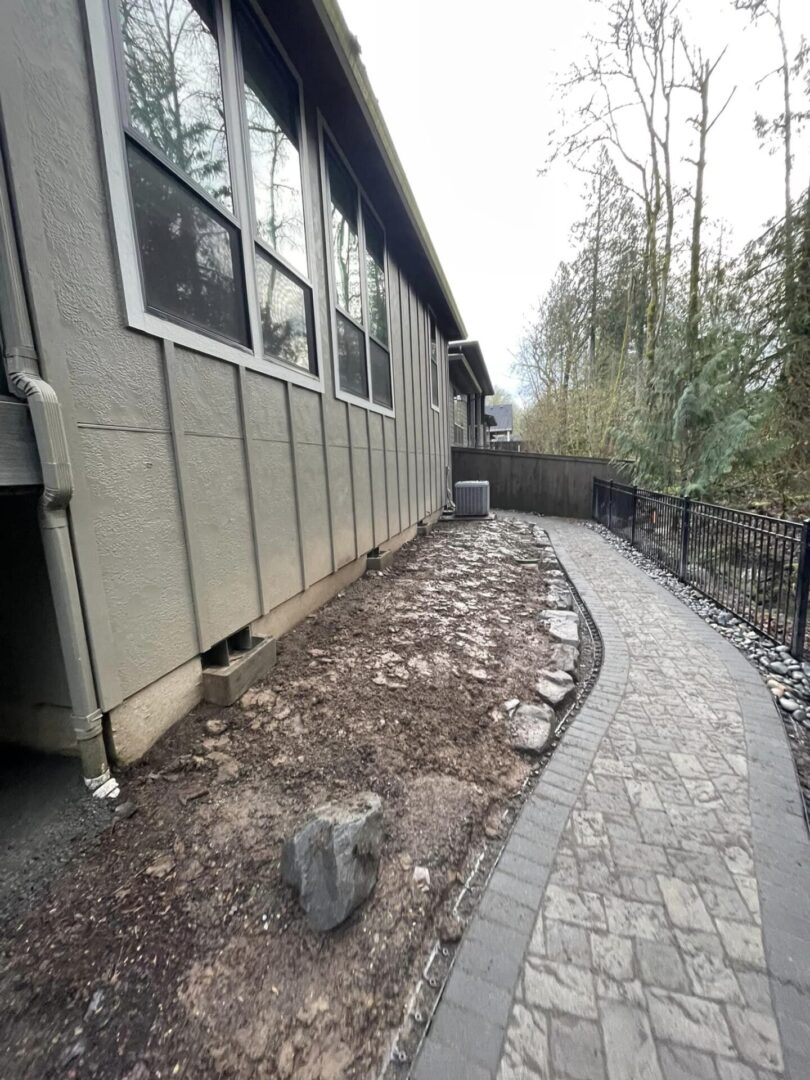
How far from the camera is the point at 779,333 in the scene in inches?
264

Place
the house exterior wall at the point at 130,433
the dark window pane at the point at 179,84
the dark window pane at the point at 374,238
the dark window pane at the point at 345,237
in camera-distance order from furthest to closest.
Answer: the dark window pane at the point at 374,238 < the dark window pane at the point at 345,237 < the dark window pane at the point at 179,84 < the house exterior wall at the point at 130,433

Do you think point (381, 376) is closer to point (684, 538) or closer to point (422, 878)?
point (684, 538)

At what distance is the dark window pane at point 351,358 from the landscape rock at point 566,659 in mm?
3072

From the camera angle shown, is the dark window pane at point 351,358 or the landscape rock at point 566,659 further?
the dark window pane at point 351,358

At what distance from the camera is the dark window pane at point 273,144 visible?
114 inches

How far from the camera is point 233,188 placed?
2682mm

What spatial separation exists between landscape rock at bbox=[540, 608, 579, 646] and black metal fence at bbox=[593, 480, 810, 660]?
154 centimetres

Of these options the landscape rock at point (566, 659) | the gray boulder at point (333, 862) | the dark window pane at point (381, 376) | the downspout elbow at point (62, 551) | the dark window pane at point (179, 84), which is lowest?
the landscape rock at point (566, 659)

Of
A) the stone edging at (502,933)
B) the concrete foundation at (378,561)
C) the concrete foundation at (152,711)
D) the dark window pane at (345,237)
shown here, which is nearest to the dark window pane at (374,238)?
the dark window pane at (345,237)

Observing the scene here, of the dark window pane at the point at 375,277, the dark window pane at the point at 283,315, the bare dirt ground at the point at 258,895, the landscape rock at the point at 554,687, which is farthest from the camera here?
the dark window pane at the point at 375,277

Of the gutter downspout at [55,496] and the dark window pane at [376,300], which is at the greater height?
the dark window pane at [376,300]

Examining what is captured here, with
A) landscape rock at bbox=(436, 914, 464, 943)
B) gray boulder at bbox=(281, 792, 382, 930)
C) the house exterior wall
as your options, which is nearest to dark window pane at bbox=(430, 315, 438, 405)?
the house exterior wall

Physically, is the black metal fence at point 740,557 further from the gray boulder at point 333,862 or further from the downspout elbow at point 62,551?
the downspout elbow at point 62,551

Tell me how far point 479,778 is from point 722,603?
150 inches
